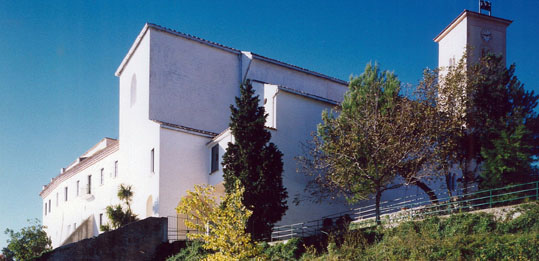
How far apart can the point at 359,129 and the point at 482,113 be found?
5689 millimetres

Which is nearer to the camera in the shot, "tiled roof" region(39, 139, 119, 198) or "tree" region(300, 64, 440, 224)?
"tree" region(300, 64, 440, 224)

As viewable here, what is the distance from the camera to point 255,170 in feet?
80.9

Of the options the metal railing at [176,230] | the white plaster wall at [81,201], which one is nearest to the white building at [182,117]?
Result: the white plaster wall at [81,201]

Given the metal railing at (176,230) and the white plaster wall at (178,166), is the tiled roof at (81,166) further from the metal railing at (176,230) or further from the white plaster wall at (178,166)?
the metal railing at (176,230)

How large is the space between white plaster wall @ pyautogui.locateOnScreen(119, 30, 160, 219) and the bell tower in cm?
1769

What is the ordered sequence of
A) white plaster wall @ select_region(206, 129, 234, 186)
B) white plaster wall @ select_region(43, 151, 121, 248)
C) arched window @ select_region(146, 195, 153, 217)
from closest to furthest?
white plaster wall @ select_region(206, 129, 234, 186) → arched window @ select_region(146, 195, 153, 217) → white plaster wall @ select_region(43, 151, 121, 248)

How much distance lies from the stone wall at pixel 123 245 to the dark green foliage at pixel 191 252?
186cm

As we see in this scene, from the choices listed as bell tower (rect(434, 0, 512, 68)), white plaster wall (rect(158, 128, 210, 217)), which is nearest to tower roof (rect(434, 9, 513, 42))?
bell tower (rect(434, 0, 512, 68))

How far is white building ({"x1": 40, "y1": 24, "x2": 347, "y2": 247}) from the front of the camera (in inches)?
1176

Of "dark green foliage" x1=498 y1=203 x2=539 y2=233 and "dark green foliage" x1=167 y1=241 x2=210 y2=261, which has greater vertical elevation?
"dark green foliage" x1=498 y1=203 x2=539 y2=233

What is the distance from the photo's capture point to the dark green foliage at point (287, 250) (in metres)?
21.1

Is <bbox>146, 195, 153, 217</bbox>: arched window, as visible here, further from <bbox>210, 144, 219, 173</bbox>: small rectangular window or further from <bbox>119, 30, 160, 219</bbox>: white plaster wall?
<bbox>210, 144, 219, 173</bbox>: small rectangular window

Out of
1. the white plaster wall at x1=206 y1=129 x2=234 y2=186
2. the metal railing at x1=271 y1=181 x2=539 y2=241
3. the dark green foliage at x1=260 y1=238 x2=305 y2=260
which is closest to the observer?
the metal railing at x1=271 y1=181 x2=539 y2=241

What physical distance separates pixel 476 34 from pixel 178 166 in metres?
18.5
